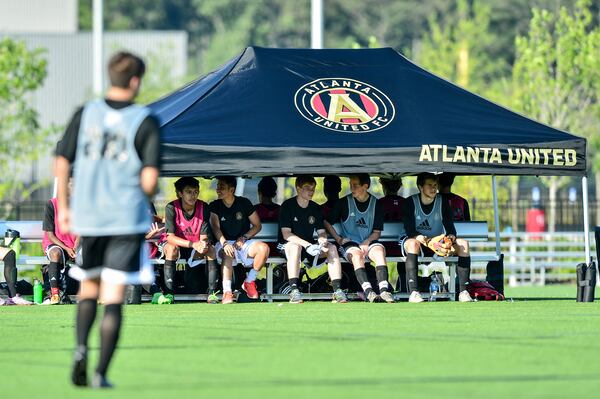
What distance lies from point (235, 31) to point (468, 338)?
80.3 metres

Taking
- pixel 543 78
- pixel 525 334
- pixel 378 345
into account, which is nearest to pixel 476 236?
pixel 525 334

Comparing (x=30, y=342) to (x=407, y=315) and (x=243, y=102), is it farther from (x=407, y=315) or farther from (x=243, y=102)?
(x=243, y=102)

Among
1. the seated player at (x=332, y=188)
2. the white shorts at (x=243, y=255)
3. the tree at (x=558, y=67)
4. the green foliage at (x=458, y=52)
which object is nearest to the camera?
the white shorts at (x=243, y=255)

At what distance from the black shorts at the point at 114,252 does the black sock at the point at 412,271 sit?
29.0 ft

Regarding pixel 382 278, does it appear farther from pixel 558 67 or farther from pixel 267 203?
pixel 558 67

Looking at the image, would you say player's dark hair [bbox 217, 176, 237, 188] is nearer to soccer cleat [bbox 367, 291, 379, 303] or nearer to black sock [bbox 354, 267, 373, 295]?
black sock [bbox 354, 267, 373, 295]

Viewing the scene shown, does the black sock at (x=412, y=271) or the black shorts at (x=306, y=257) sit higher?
the black shorts at (x=306, y=257)

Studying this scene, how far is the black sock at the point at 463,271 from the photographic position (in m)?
17.8

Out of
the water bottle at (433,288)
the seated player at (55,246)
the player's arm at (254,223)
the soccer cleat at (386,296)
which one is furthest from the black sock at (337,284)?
the seated player at (55,246)

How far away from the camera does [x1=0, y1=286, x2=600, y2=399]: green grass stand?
8.52 metres

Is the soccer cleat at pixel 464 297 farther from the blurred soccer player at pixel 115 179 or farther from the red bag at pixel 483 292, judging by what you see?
the blurred soccer player at pixel 115 179

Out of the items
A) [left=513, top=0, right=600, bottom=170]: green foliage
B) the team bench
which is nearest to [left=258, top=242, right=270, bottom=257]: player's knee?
the team bench

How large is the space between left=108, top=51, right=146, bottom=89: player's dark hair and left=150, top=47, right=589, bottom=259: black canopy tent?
757cm

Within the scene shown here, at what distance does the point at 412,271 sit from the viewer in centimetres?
1750
